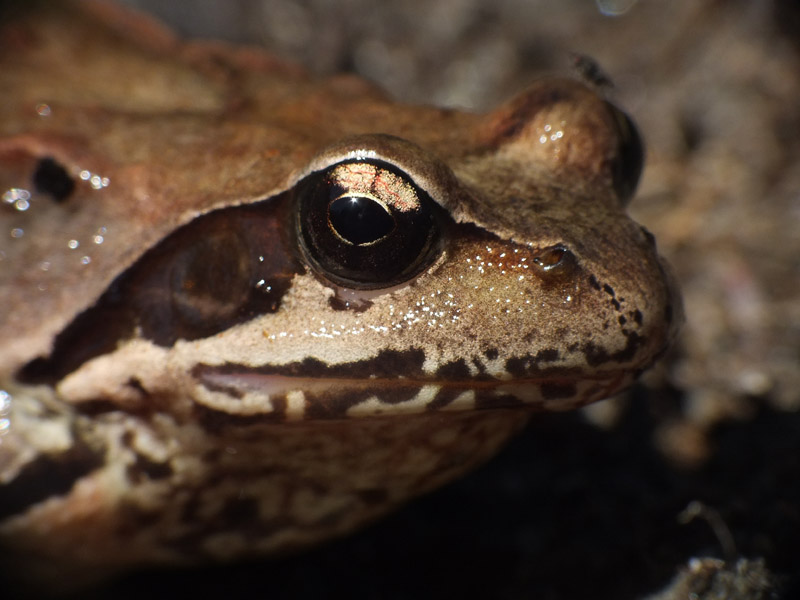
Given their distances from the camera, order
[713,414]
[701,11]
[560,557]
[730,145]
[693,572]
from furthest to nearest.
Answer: [701,11] < [730,145] < [713,414] < [560,557] < [693,572]

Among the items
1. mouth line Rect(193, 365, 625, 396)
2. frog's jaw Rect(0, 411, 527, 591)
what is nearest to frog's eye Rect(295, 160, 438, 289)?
mouth line Rect(193, 365, 625, 396)

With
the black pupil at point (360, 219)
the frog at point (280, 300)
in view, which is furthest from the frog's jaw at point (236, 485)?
the black pupil at point (360, 219)

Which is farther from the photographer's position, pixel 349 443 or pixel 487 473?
pixel 487 473

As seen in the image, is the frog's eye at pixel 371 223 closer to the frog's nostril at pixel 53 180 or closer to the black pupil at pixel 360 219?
the black pupil at pixel 360 219

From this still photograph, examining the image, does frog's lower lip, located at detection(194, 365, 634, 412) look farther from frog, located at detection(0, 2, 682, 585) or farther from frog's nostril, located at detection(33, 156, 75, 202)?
frog's nostril, located at detection(33, 156, 75, 202)

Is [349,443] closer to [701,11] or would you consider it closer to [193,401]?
[193,401]

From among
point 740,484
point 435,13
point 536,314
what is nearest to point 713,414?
point 740,484
